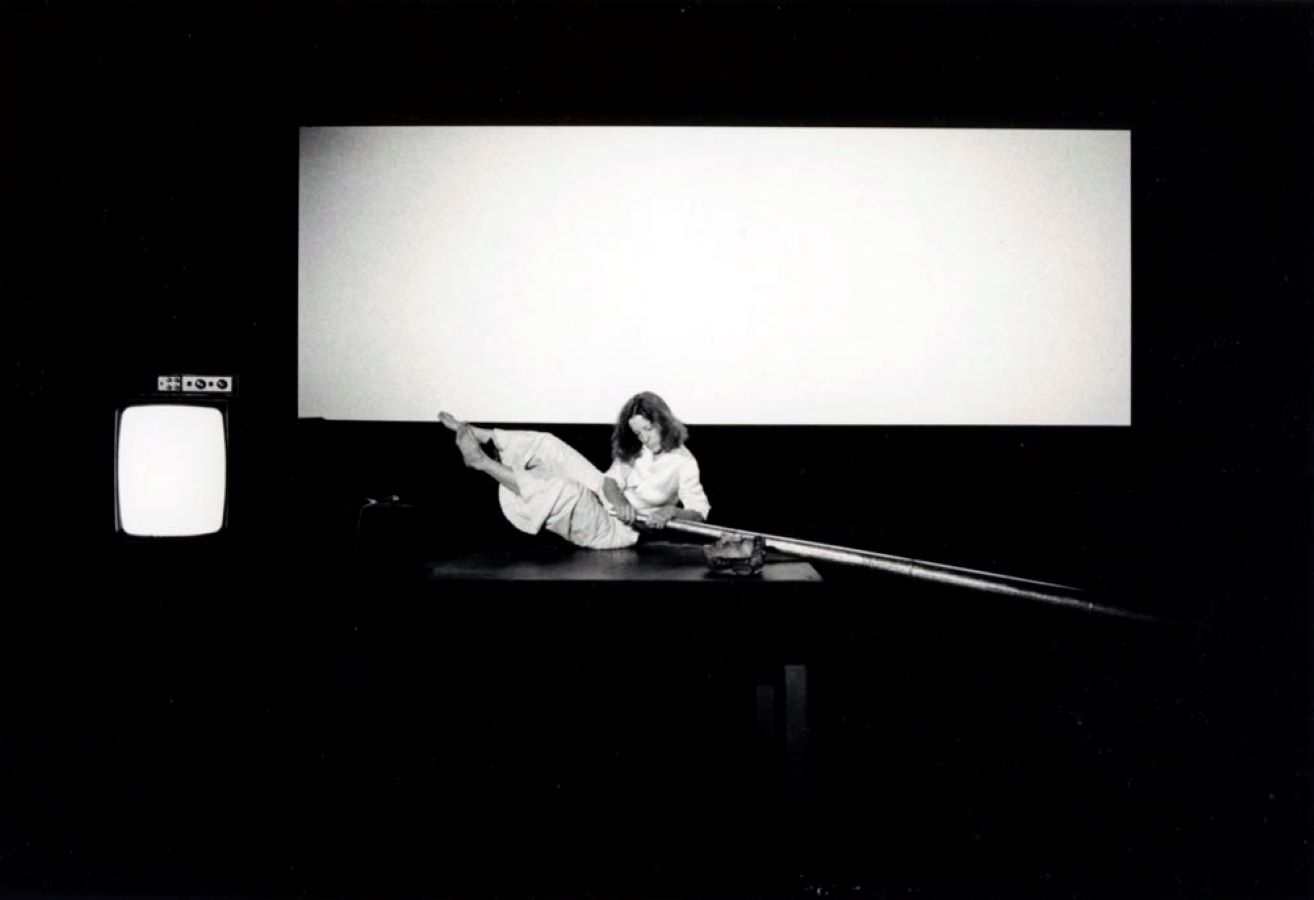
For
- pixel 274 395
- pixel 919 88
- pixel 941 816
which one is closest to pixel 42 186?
pixel 274 395

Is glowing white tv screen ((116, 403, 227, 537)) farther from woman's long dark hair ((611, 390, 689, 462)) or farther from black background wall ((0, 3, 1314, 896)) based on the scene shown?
woman's long dark hair ((611, 390, 689, 462))

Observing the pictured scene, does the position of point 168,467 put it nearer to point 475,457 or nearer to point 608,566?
point 475,457

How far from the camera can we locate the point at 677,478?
11.1 ft

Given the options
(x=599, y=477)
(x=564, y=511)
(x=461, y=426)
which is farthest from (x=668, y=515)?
(x=461, y=426)

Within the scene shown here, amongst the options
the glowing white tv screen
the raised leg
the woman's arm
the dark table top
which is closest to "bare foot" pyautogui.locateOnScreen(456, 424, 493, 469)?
the raised leg

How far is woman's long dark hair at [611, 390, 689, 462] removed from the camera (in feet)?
11.0

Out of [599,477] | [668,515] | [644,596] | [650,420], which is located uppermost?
[650,420]

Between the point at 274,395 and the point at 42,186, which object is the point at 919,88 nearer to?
the point at 274,395

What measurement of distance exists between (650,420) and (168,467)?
67.2 inches

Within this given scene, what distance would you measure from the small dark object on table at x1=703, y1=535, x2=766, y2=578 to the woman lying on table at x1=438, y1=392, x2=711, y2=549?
57cm

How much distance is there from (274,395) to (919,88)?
2.65m

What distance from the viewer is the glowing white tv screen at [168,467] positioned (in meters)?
2.33

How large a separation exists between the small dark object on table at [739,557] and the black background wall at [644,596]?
200mm

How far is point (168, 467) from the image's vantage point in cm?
236
